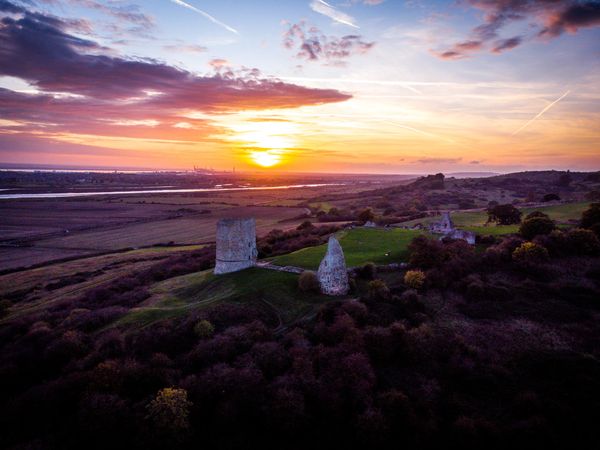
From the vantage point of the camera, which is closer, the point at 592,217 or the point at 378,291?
the point at 378,291

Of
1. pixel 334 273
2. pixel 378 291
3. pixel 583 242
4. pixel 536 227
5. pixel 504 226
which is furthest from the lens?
pixel 504 226

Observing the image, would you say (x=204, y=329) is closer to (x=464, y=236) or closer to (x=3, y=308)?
(x=3, y=308)

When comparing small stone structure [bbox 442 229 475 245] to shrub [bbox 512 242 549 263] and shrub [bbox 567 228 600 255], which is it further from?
shrub [bbox 567 228 600 255]

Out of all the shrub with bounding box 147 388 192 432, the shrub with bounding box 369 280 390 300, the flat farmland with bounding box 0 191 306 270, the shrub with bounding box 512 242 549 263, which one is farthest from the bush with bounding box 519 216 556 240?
the flat farmland with bounding box 0 191 306 270

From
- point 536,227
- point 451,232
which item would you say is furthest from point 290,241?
point 536,227

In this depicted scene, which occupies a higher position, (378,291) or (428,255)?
(428,255)

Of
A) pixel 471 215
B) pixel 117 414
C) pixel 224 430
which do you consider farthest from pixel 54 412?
pixel 471 215

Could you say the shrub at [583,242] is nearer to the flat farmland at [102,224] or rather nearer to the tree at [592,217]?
the tree at [592,217]
